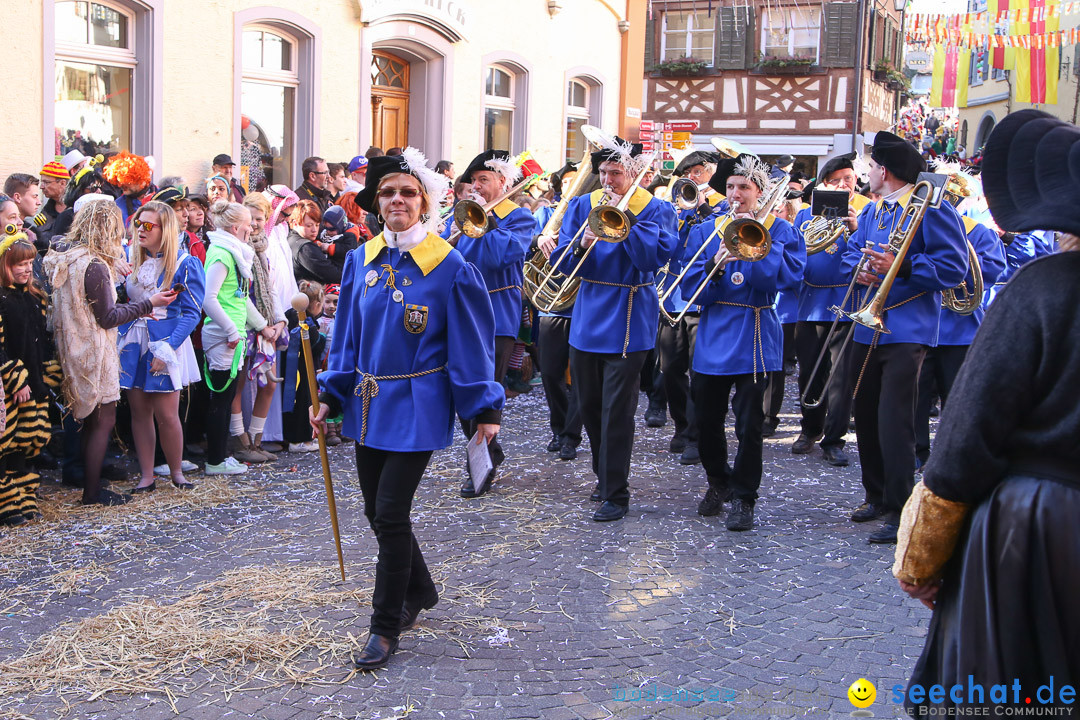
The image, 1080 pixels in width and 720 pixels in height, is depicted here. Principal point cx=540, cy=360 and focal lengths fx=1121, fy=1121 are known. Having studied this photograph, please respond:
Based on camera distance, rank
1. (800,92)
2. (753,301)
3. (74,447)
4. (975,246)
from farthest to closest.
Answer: (800,92)
(975,246)
(74,447)
(753,301)

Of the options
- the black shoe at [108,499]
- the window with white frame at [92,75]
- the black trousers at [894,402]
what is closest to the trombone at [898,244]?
the black trousers at [894,402]

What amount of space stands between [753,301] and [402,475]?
2.87m

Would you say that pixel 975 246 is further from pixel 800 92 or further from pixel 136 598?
pixel 800 92

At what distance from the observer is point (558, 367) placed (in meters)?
8.31

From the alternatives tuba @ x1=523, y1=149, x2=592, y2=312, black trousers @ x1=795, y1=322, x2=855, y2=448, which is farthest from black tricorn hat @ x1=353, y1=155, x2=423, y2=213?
black trousers @ x1=795, y1=322, x2=855, y2=448

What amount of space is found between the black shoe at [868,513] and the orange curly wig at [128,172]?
225 inches

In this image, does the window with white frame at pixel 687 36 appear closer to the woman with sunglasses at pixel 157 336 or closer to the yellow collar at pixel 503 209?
the yellow collar at pixel 503 209

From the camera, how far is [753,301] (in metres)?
6.49

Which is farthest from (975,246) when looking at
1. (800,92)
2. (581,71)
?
(800,92)

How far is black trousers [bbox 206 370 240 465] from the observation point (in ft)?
24.5

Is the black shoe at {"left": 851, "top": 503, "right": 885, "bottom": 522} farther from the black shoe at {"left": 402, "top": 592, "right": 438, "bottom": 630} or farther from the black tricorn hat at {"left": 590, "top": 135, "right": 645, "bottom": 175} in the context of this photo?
the black shoe at {"left": 402, "top": 592, "right": 438, "bottom": 630}

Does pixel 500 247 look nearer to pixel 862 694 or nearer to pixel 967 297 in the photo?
pixel 967 297

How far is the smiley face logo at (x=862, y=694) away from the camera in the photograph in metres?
4.07

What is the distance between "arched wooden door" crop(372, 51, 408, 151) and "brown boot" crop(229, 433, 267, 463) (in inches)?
282
